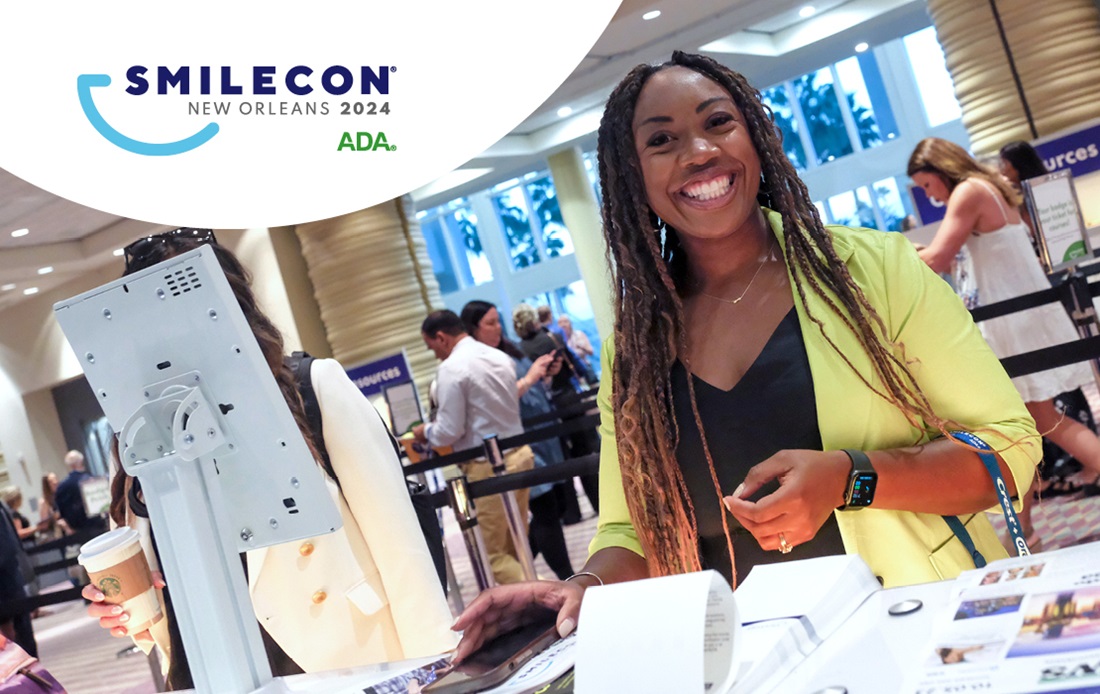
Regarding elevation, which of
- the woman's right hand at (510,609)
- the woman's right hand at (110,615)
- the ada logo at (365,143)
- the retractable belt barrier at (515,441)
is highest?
the ada logo at (365,143)

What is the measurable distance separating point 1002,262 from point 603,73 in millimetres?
6087

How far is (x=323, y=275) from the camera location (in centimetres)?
805

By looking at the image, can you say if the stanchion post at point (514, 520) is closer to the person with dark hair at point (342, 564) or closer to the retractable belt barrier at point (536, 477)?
the retractable belt barrier at point (536, 477)

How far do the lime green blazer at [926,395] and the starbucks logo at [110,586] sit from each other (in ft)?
3.17

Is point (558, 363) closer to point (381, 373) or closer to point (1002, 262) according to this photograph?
point (381, 373)

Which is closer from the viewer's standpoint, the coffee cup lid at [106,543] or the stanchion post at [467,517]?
the coffee cup lid at [106,543]

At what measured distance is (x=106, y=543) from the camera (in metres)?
1.44

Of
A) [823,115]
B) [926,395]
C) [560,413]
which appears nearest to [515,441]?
[560,413]

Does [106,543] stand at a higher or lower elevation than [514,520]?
higher

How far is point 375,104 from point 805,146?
620 inches

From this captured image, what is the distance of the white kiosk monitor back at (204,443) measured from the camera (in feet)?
4.08

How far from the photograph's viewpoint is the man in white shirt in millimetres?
5027

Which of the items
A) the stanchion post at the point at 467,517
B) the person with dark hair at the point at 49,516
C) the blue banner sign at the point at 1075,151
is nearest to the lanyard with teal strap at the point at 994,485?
the stanchion post at the point at 467,517

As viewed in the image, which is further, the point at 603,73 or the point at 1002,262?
the point at 603,73
